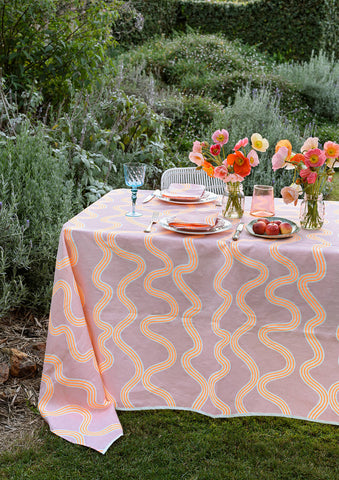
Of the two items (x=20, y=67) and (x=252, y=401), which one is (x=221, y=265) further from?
(x=20, y=67)

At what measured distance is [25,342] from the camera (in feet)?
8.41

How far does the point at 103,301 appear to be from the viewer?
2.00 meters

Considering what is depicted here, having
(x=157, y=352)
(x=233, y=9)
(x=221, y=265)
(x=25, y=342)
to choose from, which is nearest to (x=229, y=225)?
(x=221, y=265)

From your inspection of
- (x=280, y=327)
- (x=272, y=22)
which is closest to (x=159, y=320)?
(x=280, y=327)

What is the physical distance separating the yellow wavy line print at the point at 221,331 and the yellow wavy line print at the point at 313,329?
279 millimetres

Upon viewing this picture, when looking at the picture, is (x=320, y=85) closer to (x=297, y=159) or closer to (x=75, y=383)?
(x=297, y=159)

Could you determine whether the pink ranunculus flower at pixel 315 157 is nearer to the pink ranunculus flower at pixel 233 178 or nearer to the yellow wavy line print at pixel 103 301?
the pink ranunculus flower at pixel 233 178

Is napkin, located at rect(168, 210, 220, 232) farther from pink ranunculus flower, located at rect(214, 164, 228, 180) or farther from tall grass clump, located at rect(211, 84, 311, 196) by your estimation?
tall grass clump, located at rect(211, 84, 311, 196)

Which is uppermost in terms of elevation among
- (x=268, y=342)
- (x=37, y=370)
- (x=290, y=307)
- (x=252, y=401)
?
(x=290, y=307)

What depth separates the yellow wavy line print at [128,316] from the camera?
6.36 feet

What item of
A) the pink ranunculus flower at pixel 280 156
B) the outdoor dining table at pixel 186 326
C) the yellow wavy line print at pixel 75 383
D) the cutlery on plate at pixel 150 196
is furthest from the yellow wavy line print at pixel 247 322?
the cutlery on plate at pixel 150 196

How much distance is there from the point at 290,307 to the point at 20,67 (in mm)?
3348

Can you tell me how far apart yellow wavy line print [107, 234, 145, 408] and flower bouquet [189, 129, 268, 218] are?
474 millimetres

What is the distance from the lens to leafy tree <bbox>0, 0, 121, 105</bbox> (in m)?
4.09
